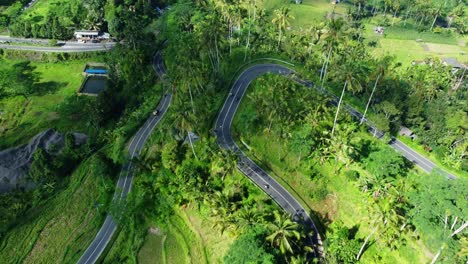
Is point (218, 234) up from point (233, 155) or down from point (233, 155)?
down

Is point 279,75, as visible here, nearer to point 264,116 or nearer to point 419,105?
point 264,116

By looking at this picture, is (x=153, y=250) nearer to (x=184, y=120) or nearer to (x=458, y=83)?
(x=184, y=120)

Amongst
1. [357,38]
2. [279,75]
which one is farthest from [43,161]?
[357,38]

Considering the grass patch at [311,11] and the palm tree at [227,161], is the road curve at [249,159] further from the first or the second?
the grass patch at [311,11]

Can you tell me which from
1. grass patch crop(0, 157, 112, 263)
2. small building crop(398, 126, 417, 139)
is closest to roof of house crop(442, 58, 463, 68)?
small building crop(398, 126, 417, 139)

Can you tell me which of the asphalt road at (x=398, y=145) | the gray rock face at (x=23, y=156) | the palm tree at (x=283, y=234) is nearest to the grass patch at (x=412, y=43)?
the asphalt road at (x=398, y=145)

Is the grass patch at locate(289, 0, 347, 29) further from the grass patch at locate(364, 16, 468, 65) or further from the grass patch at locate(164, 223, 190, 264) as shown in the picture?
the grass patch at locate(164, 223, 190, 264)

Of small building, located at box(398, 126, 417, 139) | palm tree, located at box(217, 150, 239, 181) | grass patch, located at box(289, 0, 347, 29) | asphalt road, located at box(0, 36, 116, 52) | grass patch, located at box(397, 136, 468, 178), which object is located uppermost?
grass patch, located at box(289, 0, 347, 29)
